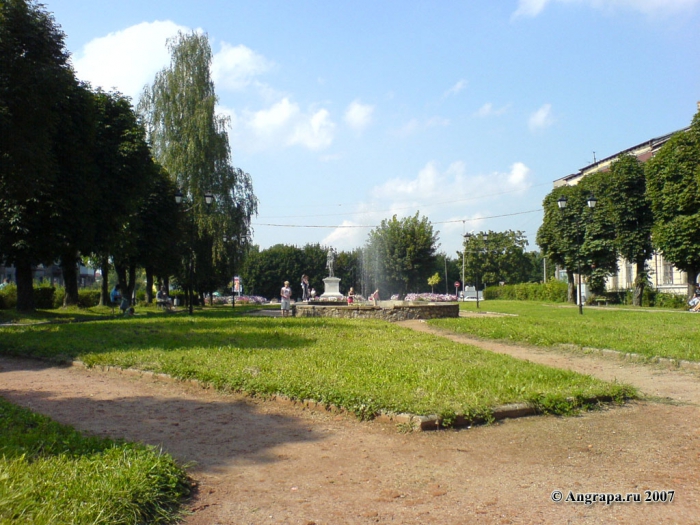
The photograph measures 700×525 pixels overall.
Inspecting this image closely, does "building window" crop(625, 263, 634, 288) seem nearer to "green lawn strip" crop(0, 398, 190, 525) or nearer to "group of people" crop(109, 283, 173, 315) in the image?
"group of people" crop(109, 283, 173, 315)

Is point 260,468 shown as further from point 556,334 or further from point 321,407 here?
point 556,334

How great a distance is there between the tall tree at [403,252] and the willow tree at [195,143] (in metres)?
25.7

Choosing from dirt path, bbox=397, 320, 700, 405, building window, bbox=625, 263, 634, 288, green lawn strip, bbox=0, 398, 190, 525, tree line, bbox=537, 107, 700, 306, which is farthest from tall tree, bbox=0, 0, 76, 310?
building window, bbox=625, 263, 634, 288

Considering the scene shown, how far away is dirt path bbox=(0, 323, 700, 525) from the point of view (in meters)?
4.03

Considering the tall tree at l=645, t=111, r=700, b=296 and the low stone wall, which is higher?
the tall tree at l=645, t=111, r=700, b=296

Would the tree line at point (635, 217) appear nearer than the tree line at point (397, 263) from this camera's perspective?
Yes

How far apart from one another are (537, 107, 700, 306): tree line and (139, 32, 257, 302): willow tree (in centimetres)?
2053

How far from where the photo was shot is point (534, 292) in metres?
59.7

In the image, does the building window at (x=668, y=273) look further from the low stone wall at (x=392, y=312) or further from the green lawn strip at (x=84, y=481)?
the green lawn strip at (x=84, y=481)

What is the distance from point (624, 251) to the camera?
38250 mm

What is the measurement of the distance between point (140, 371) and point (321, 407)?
12.2 feet

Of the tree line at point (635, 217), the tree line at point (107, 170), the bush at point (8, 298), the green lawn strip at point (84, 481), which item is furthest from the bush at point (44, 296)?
the green lawn strip at point (84, 481)

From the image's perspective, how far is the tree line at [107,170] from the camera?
62.2 feet

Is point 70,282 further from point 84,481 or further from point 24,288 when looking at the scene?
point 84,481
